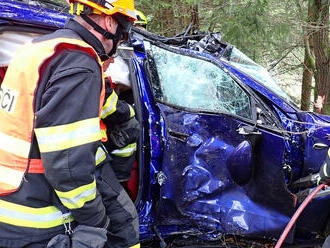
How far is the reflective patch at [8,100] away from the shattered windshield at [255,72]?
200 cm

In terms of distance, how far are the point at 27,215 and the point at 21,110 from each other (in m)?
0.50

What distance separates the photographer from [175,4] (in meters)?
6.24

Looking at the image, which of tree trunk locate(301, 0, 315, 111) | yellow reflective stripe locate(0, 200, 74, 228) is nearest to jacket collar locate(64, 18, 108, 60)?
yellow reflective stripe locate(0, 200, 74, 228)

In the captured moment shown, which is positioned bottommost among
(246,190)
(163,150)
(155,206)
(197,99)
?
(155,206)

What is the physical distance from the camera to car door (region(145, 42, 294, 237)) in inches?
108

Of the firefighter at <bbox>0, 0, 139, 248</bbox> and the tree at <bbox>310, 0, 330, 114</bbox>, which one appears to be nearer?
the firefighter at <bbox>0, 0, 139, 248</bbox>

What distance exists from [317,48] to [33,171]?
621 cm

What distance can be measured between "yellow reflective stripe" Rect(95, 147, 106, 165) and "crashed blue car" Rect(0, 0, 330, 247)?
0.78 meters

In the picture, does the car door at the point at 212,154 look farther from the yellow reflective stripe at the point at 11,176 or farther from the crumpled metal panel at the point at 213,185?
the yellow reflective stripe at the point at 11,176

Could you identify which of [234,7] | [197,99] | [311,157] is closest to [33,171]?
[197,99]

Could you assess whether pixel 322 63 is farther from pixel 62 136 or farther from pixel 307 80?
pixel 62 136

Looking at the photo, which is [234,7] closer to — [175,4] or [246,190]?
[175,4]

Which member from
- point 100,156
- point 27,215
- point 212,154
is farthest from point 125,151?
point 27,215

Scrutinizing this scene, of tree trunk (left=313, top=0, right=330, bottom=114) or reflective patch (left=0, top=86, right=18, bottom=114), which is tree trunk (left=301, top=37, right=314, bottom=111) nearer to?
tree trunk (left=313, top=0, right=330, bottom=114)
